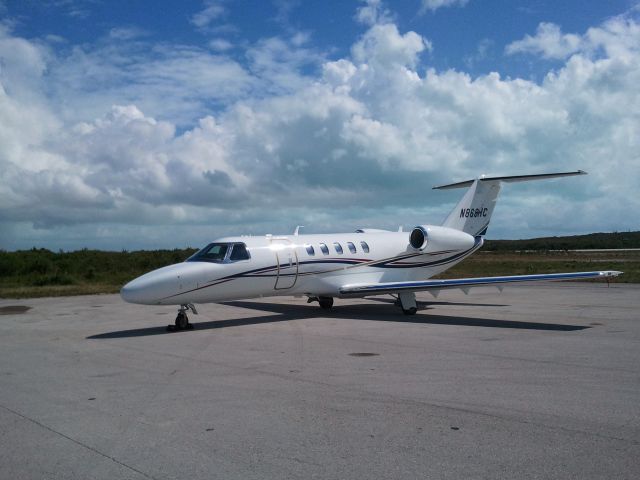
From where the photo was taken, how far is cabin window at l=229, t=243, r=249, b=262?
15.7 m

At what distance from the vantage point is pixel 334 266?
59.4 ft

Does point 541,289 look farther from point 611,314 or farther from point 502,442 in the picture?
point 502,442

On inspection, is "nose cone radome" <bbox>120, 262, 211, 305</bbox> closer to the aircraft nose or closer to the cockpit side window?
the aircraft nose

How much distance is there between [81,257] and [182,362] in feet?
141

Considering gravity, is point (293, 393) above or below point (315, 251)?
below

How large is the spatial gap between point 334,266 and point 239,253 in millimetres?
3415

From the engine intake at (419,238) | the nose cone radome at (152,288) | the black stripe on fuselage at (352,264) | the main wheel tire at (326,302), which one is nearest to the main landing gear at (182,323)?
the black stripe on fuselage at (352,264)

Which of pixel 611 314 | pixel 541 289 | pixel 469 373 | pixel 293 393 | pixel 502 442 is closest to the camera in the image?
pixel 502 442

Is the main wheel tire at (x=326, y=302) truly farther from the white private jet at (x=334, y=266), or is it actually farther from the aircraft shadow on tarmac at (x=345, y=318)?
the aircraft shadow on tarmac at (x=345, y=318)

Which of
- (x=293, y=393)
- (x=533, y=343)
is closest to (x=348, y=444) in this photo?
(x=293, y=393)

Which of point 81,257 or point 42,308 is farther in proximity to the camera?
point 81,257

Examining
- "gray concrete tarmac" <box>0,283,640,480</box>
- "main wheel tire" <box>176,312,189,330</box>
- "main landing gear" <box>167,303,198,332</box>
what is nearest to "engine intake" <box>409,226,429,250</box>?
"gray concrete tarmac" <box>0,283,640,480</box>

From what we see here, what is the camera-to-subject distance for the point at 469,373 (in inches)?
352

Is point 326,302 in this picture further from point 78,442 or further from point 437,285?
point 78,442
